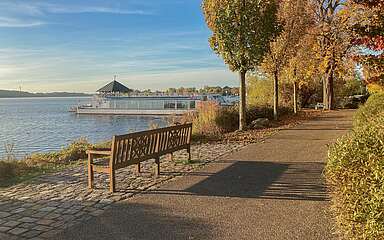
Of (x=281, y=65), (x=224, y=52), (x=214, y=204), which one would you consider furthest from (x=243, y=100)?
(x=214, y=204)

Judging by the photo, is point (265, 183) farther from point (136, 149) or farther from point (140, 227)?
point (140, 227)

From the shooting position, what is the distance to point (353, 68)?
90.6 ft

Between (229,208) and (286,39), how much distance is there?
1732 cm

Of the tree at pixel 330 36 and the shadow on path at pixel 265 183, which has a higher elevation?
the tree at pixel 330 36

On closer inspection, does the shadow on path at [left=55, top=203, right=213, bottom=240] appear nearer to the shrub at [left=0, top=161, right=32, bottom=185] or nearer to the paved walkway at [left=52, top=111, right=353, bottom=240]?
the paved walkway at [left=52, top=111, right=353, bottom=240]

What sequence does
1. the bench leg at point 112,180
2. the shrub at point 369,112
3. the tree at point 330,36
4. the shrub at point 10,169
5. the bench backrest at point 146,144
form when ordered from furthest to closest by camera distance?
1. the tree at point 330,36
2. the shrub at point 10,169
3. the shrub at point 369,112
4. the bench backrest at point 146,144
5. the bench leg at point 112,180

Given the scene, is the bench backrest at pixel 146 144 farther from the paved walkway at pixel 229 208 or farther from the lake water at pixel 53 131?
the lake water at pixel 53 131

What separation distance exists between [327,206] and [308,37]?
73.5 feet

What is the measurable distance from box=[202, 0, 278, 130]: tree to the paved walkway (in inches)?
271

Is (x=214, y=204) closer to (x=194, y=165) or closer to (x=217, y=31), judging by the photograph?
(x=194, y=165)

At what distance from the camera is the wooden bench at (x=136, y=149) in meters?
6.99

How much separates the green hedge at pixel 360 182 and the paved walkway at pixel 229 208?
119cm

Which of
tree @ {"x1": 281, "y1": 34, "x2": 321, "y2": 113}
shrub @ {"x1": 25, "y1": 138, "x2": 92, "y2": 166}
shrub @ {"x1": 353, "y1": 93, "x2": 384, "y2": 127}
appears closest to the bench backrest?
shrub @ {"x1": 25, "y1": 138, "x2": 92, "y2": 166}

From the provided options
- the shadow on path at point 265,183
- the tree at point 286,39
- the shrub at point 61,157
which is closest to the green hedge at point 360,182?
the shadow on path at point 265,183
